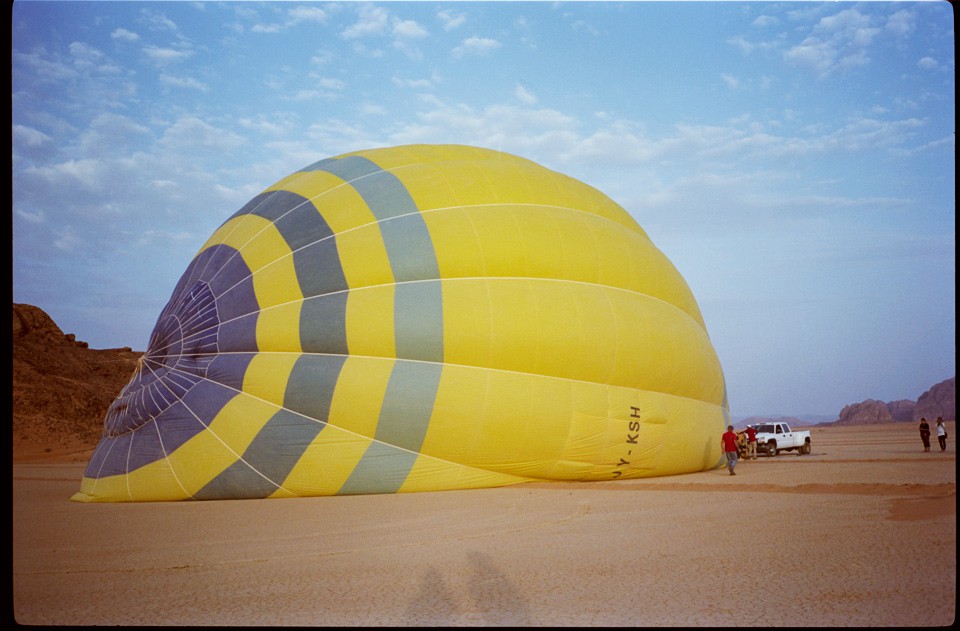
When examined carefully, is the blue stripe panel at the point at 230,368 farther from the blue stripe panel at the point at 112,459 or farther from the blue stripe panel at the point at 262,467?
the blue stripe panel at the point at 112,459

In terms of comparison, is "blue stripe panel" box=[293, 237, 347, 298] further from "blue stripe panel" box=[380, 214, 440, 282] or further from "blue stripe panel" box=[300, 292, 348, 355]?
"blue stripe panel" box=[380, 214, 440, 282]

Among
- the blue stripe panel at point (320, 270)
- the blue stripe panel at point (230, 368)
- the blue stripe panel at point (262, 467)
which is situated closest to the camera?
the blue stripe panel at point (262, 467)

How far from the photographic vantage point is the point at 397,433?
31.1ft

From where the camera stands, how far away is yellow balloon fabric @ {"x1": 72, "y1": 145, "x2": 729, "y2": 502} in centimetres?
939


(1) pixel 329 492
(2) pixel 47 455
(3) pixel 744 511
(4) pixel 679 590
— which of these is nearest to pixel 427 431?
(1) pixel 329 492

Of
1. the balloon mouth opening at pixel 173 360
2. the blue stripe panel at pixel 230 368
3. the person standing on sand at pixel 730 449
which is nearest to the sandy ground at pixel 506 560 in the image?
the balloon mouth opening at pixel 173 360

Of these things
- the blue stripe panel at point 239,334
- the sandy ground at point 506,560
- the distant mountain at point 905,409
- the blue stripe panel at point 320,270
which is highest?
the blue stripe panel at point 320,270

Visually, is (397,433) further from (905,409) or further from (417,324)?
(905,409)

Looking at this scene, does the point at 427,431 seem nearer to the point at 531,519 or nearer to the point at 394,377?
the point at 394,377

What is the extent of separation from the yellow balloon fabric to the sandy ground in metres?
0.77

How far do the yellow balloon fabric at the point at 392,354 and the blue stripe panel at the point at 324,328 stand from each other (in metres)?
0.02

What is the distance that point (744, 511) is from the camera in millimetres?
7156

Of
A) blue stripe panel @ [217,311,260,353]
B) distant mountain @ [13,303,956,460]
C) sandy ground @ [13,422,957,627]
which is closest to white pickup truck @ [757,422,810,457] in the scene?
distant mountain @ [13,303,956,460]

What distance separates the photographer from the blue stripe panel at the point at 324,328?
962cm
